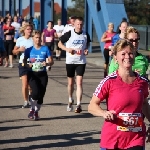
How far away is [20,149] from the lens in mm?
8789

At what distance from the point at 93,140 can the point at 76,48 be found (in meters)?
3.27

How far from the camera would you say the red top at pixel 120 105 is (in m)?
5.65

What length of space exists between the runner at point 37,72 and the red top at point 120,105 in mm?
5821

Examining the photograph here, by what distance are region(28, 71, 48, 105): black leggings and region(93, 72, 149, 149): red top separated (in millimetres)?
5815

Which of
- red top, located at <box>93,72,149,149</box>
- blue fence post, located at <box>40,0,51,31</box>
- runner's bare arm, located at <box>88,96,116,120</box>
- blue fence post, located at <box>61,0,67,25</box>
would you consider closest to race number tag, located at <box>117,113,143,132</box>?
red top, located at <box>93,72,149,149</box>

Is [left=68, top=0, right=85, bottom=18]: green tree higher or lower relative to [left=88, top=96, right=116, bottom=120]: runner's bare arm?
higher

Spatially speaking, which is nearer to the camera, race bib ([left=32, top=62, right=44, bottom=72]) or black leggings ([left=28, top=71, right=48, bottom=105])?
black leggings ([left=28, top=71, right=48, bottom=105])

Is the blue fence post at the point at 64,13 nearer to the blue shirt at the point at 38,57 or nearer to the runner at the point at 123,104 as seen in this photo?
the blue shirt at the point at 38,57

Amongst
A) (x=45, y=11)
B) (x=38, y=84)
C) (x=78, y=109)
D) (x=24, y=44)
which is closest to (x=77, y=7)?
(x=45, y=11)

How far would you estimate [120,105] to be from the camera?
566 cm

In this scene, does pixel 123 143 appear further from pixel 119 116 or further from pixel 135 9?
pixel 135 9

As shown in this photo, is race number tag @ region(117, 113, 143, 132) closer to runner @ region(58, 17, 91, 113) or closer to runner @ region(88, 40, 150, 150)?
runner @ region(88, 40, 150, 150)

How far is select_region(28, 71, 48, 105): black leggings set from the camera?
452 inches

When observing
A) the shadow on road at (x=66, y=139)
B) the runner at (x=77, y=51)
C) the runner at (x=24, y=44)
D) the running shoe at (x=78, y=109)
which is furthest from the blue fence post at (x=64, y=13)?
the shadow on road at (x=66, y=139)
